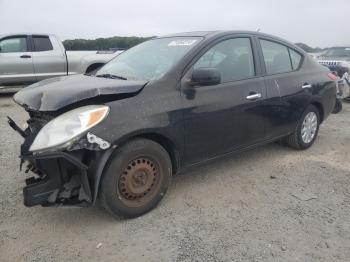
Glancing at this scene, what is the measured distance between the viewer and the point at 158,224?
10.6 feet

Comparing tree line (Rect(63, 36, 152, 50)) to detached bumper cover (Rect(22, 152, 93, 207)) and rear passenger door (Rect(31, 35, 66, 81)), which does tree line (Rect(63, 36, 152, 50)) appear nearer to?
rear passenger door (Rect(31, 35, 66, 81))

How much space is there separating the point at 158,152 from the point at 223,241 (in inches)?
37.5

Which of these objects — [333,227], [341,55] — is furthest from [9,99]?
[341,55]

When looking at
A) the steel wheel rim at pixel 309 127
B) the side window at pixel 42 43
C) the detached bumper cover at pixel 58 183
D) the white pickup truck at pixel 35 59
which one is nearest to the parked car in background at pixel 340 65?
Answer: the steel wheel rim at pixel 309 127

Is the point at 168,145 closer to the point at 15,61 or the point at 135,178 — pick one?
the point at 135,178

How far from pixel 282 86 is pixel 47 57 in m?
7.54

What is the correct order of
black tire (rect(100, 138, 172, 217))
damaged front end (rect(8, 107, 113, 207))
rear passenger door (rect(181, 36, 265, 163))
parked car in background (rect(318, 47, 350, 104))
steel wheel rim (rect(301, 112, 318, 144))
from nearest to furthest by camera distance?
1. damaged front end (rect(8, 107, 113, 207))
2. black tire (rect(100, 138, 172, 217))
3. rear passenger door (rect(181, 36, 265, 163))
4. steel wheel rim (rect(301, 112, 318, 144))
5. parked car in background (rect(318, 47, 350, 104))

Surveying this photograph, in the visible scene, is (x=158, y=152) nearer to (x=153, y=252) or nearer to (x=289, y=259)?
(x=153, y=252)

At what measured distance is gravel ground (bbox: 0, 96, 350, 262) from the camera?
112 inches

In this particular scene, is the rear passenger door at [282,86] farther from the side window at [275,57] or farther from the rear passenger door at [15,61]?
the rear passenger door at [15,61]

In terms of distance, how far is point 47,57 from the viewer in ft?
33.3

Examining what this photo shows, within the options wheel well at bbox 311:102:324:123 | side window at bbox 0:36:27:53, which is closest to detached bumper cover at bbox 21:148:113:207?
wheel well at bbox 311:102:324:123

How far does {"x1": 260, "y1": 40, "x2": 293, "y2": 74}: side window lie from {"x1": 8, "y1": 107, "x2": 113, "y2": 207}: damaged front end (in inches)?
97.7

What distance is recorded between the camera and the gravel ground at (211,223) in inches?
112
